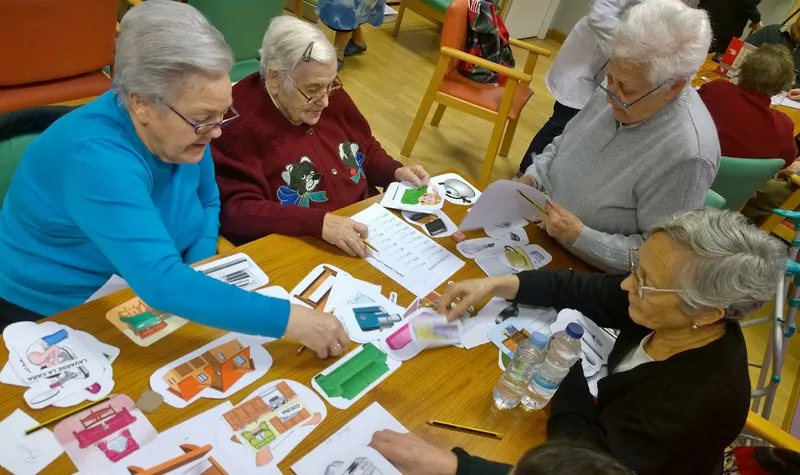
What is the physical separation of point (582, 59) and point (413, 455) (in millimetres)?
2651

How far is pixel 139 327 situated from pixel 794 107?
13.6 feet

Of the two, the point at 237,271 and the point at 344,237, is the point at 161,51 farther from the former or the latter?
the point at 344,237

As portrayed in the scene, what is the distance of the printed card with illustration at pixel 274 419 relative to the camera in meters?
1.06

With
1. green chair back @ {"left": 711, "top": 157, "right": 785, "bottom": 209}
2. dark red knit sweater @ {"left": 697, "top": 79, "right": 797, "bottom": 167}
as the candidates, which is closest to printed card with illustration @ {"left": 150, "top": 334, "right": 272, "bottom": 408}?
green chair back @ {"left": 711, "top": 157, "right": 785, "bottom": 209}

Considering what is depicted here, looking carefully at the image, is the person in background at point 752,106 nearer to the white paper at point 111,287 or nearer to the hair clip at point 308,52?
the hair clip at point 308,52

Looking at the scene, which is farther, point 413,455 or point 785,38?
point 785,38

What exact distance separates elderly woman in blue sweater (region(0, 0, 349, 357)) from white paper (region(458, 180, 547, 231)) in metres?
0.70

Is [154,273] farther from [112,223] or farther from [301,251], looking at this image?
[301,251]

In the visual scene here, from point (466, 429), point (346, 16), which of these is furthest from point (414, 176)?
point (346, 16)

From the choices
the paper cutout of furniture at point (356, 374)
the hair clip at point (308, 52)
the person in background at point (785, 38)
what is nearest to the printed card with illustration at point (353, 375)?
the paper cutout of furniture at point (356, 374)

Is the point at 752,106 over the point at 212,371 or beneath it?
over

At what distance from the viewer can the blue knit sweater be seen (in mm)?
1142

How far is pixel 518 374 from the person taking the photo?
1290 mm

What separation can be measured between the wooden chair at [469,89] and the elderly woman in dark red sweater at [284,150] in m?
1.68
